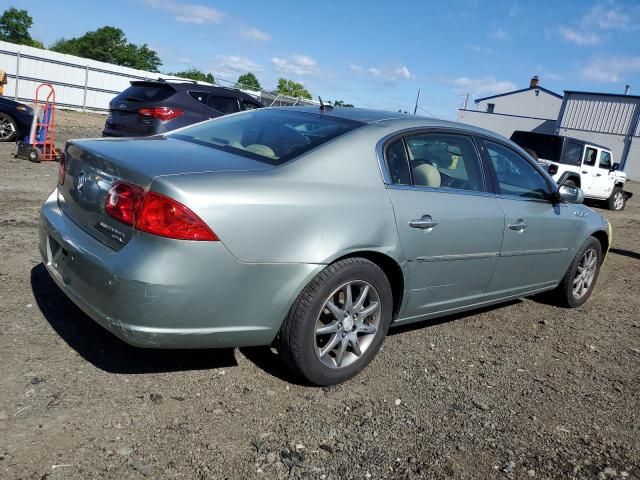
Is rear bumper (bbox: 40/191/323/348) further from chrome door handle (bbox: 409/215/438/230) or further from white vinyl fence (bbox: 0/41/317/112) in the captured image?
white vinyl fence (bbox: 0/41/317/112)

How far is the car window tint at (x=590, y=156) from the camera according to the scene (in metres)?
13.9

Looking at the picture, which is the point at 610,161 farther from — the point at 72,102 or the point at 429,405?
the point at 72,102

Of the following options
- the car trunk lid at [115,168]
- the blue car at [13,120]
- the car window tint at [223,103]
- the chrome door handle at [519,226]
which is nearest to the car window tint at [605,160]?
the car window tint at [223,103]

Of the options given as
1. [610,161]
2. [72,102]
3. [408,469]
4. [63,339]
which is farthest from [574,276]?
[72,102]

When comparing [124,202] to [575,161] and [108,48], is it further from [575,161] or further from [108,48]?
[108,48]

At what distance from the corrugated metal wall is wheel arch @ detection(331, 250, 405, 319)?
34290 mm

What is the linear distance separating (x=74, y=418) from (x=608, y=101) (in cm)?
3644

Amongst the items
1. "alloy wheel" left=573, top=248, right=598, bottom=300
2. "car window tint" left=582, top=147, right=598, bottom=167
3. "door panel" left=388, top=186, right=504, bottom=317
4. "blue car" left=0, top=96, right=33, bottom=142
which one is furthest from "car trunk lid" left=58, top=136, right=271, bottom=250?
"car window tint" left=582, top=147, right=598, bottom=167

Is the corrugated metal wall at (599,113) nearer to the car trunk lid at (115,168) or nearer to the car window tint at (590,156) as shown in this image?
the car window tint at (590,156)

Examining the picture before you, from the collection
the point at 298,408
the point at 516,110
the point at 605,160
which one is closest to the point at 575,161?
the point at 605,160

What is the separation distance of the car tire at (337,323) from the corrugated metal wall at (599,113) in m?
34.5

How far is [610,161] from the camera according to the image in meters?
15.0

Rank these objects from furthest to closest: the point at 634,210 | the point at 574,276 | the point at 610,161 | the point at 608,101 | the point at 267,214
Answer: the point at 608,101
the point at 634,210
the point at 610,161
the point at 574,276
the point at 267,214

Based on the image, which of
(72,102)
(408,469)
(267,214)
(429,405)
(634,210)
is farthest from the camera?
(72,102)
